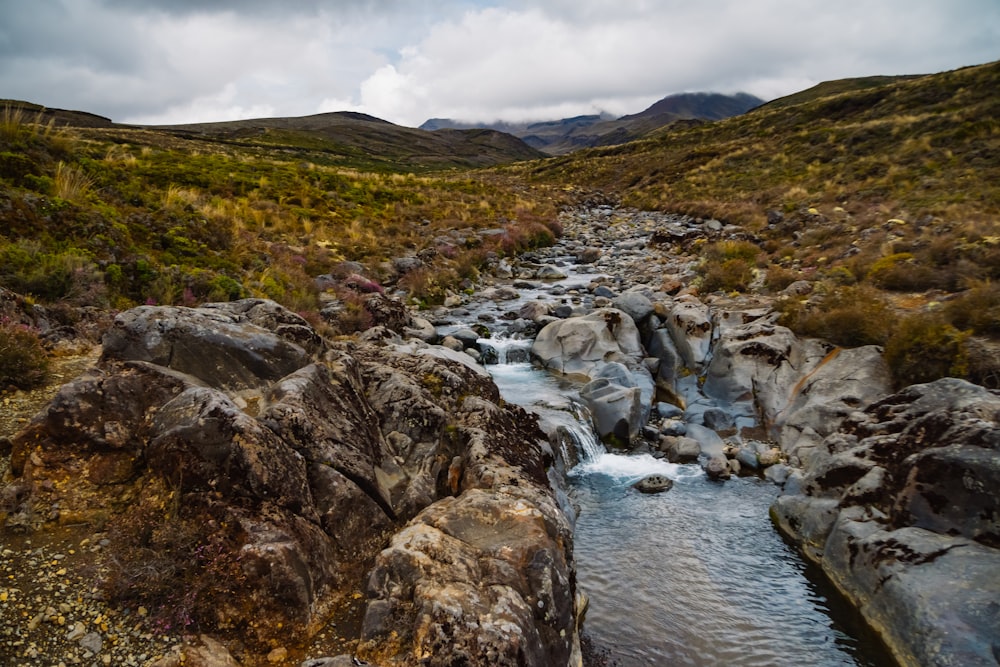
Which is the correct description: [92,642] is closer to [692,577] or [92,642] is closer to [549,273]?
[692,577]

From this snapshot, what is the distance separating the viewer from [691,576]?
8023 millimetres

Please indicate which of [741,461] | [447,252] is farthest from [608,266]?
[741,461]

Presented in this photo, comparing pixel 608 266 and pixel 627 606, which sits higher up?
pixel 608 266

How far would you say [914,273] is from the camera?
46.8ft

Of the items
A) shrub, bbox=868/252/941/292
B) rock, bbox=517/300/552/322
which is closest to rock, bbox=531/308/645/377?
rock, bbox=517/300/552/322

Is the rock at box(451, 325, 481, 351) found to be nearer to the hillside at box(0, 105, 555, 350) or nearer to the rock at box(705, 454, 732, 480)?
the hillside at box(0, 105, 555, 350)

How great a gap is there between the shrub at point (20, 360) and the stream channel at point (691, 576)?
7.62 m

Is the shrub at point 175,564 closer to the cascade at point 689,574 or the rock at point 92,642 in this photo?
the rock at point 92,642

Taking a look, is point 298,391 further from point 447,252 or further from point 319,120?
point 319,120

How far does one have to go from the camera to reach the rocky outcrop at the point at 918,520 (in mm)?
6027

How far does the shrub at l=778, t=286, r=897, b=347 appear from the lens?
1194 centimetres

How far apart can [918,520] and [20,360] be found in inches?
466

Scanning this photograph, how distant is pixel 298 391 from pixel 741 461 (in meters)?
9.20

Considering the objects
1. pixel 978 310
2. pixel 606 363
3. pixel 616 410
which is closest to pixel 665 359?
pixel 606 363
